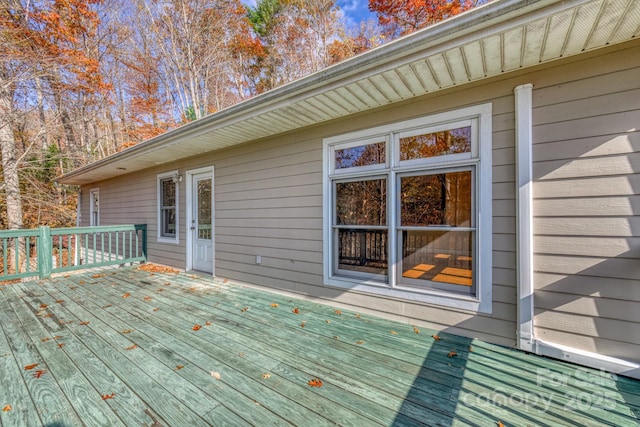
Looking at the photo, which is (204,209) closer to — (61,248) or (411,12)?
(61,248)

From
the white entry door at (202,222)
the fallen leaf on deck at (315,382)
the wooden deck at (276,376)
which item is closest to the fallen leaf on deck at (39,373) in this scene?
the wooden deck at (276,376)

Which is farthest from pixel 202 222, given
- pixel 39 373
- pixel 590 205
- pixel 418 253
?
pixel 590 205

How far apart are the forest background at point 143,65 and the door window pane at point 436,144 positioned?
294 inches

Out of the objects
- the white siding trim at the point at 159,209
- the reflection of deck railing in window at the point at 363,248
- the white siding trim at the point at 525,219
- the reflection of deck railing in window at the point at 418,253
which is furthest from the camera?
the white siding trim at the point at 159,209

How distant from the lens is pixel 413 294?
9.00 ft

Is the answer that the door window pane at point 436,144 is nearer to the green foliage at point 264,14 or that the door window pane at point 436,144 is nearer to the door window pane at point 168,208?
the door window pane at point 168,208

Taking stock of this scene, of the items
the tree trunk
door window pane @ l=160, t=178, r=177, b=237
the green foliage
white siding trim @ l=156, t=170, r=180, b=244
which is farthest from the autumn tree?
the tree trunk

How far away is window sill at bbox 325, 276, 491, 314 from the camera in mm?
2431

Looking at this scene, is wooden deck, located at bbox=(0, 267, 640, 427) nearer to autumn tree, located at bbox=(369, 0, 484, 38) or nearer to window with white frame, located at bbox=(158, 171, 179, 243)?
window with white frame, located at bbox=(158, 171, 179, 243)

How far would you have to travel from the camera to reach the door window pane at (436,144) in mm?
2516

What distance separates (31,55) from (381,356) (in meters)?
9.67

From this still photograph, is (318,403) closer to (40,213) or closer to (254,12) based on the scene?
(40,213)

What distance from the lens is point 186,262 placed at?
211 inches

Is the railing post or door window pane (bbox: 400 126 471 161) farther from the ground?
door window pane (bbox: 400 126 471 161)
